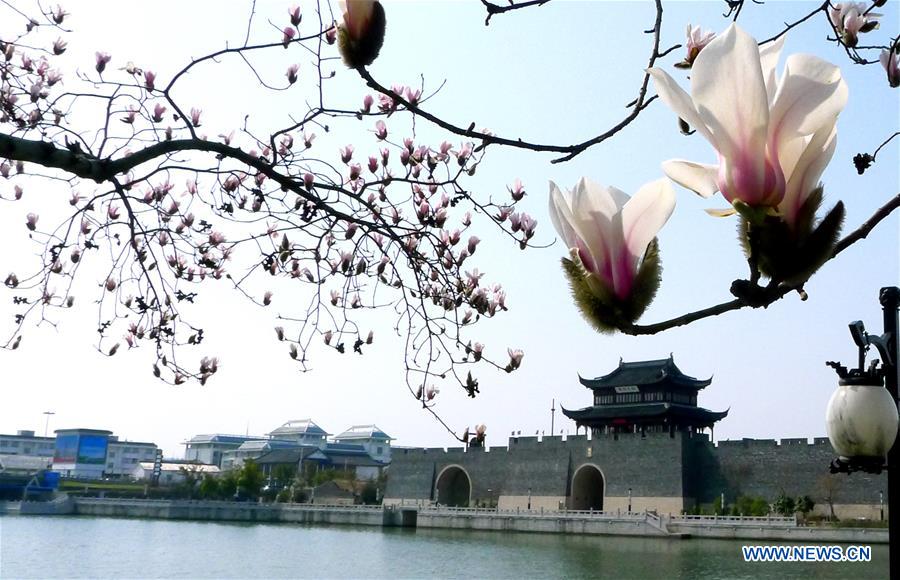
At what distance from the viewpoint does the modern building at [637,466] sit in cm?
2452

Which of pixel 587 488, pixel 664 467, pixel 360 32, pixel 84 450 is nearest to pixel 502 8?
pixel 360 32

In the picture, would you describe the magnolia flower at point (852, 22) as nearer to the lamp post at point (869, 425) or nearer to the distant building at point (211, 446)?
the lamp post at point (869, 425)

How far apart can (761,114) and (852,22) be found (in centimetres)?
88

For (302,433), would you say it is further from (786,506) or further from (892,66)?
(892,66)

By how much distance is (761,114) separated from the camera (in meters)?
0.57

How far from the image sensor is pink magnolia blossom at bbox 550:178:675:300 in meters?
0.67

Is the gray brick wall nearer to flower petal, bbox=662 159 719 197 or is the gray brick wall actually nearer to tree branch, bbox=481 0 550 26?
tree branch, bbox=481 0 550 26

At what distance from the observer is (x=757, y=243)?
0.61 metres

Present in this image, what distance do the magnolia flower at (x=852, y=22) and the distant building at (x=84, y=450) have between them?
190ft

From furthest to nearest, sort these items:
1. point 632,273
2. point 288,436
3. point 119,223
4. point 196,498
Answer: point 288,436 → point 196,498 → point 119,223 → point 632,273

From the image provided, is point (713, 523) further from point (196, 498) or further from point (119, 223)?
point (196, 498)

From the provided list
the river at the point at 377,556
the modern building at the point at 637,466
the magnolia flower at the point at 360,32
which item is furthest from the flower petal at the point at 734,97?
the modern building at the point at 637,466

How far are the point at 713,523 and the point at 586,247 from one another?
2466 centimetres

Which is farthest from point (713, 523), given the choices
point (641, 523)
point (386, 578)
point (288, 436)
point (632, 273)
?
point (288, 436)
